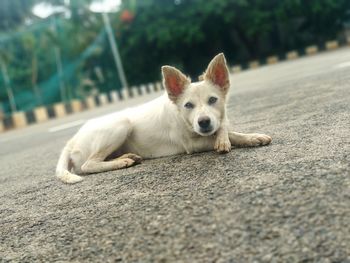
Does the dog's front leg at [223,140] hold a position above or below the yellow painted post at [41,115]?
above

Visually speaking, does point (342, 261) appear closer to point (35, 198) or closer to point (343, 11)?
point (35, 198)

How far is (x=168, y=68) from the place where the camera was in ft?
11.3

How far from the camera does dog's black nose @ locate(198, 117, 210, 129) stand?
3.17 m

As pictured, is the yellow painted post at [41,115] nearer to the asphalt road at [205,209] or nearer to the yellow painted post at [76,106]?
the yellow painted post at [76,106]

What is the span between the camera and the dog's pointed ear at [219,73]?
3441 millimetres

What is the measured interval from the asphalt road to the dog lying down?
0.12 meters

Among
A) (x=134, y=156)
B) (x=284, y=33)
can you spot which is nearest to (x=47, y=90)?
(x=284, y=33)

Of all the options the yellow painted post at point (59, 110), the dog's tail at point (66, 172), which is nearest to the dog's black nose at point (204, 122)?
the dog's tail at point (66, 172)

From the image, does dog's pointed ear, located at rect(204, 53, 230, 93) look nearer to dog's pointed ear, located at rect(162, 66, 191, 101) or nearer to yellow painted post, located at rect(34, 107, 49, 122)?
dog's pointed ear, located at rect(162, 66, 191, 101)

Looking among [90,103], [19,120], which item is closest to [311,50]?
[90,103]

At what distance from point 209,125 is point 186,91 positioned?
1.22 feet

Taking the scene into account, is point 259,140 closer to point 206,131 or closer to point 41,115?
point 206,131

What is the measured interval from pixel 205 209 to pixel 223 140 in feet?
3.92

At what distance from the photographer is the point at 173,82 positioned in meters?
3.48
